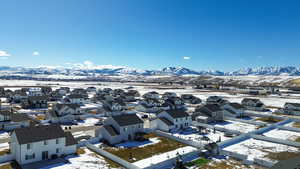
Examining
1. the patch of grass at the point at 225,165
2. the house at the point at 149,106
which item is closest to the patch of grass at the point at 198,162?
the patch of grass at the point at 225,165

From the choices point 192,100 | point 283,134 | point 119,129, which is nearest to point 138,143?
point 119,129

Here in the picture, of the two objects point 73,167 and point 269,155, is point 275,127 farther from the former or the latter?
point 73,167

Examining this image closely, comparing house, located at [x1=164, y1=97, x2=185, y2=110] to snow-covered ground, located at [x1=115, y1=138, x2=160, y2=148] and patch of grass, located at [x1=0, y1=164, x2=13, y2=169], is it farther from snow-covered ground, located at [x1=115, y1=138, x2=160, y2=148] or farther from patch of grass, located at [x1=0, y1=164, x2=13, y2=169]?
patch of grass, located at [x1=0, y1=164, x2=13, y2=169]

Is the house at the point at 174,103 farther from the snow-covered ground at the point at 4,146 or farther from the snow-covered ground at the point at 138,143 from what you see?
the snow-covered ground at the point at 4,146

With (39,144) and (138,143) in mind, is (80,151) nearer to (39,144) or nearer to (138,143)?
(39,144)

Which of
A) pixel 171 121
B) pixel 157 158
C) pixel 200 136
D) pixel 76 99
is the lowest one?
pixel 157 158

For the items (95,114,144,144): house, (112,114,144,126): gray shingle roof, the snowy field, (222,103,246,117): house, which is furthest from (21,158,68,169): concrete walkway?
(222,103,246,117): house
